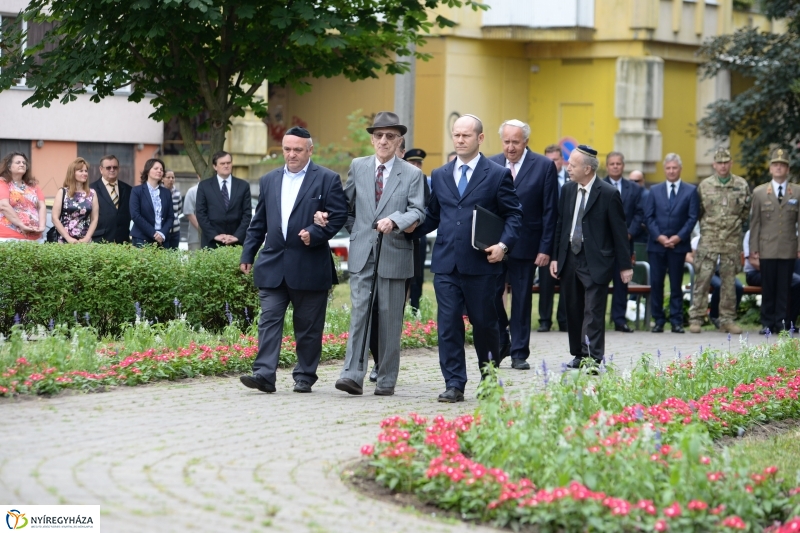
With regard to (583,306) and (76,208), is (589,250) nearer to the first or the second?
(583,306)

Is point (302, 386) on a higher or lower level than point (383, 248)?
lower

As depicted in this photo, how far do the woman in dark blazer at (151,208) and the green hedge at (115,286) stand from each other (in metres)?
2.57

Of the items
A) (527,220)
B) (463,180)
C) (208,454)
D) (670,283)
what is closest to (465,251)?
(463,180)

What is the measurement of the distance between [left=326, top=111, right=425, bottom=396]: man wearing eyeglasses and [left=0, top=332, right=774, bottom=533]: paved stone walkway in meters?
0.32

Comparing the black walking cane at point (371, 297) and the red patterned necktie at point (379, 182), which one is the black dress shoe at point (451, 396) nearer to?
the black walking cane at point (371, 297)

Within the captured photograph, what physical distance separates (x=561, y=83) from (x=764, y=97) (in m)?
9.50

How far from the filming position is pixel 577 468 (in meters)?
6.62

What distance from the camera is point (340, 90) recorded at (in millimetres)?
36250

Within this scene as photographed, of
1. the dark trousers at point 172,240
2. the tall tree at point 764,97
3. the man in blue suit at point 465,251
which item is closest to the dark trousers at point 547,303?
the dark trousers at point 172,240

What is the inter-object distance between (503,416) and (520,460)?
0.72 meters

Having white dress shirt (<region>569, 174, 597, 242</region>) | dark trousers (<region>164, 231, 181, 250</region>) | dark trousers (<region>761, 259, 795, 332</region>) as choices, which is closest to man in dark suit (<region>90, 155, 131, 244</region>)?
dark trousers (<region>164, 231, 181, 250</region>)

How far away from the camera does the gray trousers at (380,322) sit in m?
10.1

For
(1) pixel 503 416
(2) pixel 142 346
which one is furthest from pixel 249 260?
(1) pixel 503 416

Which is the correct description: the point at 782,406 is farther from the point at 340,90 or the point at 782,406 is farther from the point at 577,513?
the point at 340,90
